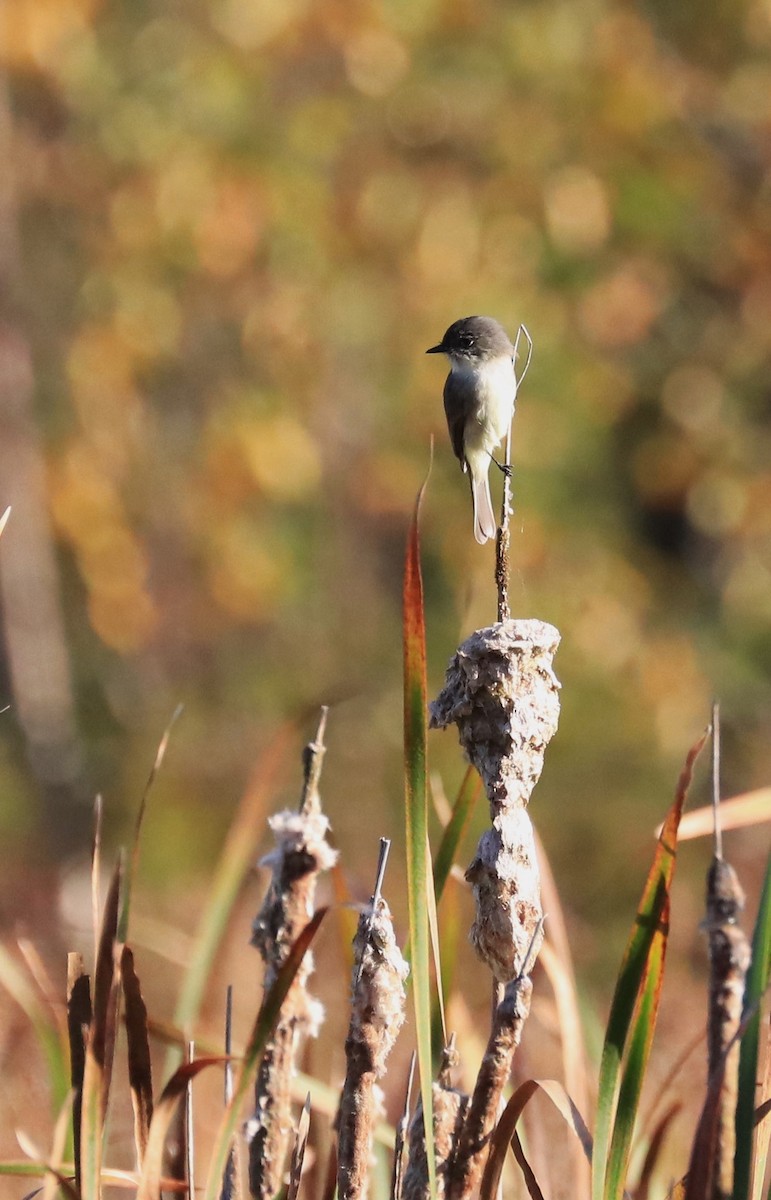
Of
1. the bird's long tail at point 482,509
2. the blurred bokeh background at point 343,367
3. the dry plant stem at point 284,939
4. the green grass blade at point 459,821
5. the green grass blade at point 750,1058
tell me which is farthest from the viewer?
the blurred bokeh background at point 343,367

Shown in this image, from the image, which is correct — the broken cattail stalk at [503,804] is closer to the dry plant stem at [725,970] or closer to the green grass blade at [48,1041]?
the dry plant stem at [725,970]

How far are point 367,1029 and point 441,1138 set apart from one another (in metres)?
0.14

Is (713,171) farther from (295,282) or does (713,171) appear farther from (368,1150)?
(368,1150)

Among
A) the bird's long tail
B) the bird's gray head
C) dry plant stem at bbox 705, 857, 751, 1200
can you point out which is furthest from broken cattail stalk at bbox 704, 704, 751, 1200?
the bird's gray head

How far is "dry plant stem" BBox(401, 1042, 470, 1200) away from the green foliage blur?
4.49m

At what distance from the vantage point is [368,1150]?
100 centimetres

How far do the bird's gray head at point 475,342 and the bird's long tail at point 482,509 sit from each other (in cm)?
14

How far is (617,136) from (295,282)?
1.58m

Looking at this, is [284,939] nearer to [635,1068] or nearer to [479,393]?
[635,1068]

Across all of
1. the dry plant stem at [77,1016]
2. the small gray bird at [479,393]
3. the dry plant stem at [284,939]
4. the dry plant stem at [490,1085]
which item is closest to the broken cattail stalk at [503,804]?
the dry plant stem at [490,1085]

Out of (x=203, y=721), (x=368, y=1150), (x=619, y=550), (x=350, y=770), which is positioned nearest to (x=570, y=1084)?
(x=368, y=1150)

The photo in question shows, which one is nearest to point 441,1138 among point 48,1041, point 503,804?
point 503,804

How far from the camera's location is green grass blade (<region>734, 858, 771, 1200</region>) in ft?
2.94

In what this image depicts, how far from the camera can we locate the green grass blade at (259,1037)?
932 millimetres
